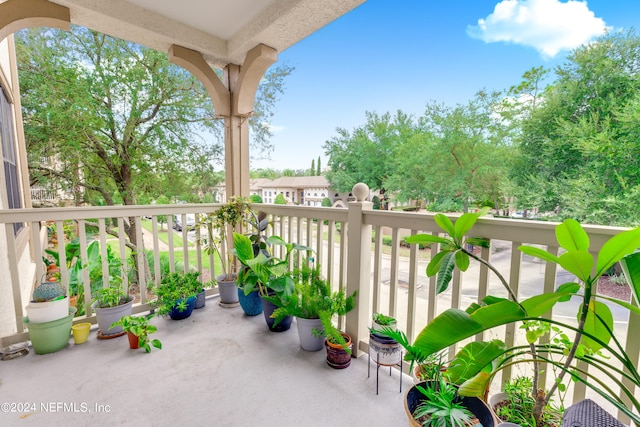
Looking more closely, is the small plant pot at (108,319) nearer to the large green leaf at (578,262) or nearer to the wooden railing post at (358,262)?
the wooden railing post at (358,262)

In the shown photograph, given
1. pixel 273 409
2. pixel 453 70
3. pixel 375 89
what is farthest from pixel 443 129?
pixel 273 409

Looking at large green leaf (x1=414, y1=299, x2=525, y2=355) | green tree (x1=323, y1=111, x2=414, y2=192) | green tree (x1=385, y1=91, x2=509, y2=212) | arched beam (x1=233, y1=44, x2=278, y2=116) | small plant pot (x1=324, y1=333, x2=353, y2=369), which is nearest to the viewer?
large green leaf (x1=414, y1=299, x2=525, y2=355)

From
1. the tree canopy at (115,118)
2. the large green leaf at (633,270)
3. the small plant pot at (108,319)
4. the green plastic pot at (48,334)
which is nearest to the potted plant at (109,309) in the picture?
the small plant pot at (108,319)

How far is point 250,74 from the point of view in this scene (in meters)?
2.73

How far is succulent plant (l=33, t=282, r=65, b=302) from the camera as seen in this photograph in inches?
73.0

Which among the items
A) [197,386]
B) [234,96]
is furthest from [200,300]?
[234,96]

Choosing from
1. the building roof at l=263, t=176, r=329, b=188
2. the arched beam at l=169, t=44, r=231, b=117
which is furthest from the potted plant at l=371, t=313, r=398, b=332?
the building roof at l=263, t=176, r=329, b=188

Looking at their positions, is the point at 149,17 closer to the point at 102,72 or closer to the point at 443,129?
the point at 102,72

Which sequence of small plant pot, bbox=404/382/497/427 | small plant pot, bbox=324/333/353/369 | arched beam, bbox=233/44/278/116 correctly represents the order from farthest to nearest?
arched beam, bbox=233/44/278/116
small plant pot, bbox=324/333/353/369
small plant pot, bbox=404/382/497/427

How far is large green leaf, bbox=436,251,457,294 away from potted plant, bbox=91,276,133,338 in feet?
7.47

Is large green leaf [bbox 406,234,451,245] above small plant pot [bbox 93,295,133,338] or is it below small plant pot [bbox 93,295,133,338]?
above

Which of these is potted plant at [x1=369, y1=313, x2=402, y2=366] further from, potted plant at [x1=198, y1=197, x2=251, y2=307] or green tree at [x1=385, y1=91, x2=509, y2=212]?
green tree at [x1=385, y1=91, x2=509, y2=212]

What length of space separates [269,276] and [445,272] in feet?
4.04

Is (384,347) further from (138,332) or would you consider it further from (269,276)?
(138,332)
